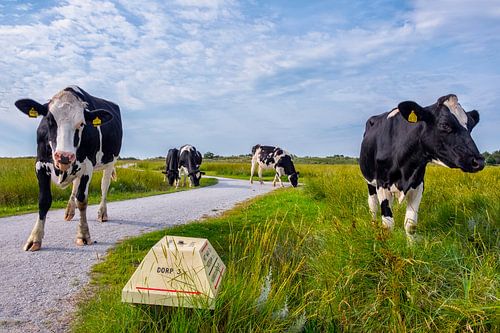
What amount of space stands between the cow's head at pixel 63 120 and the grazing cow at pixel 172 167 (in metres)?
14.4

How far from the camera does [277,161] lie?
22781 mm

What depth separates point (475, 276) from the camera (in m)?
3.01

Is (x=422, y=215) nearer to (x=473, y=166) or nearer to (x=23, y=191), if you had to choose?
(x=473, y=166)

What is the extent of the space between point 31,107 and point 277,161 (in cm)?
1782

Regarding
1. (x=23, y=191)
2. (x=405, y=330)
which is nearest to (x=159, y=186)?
(x=23, y=191)

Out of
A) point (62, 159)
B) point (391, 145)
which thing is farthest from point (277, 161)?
point (62, 159)

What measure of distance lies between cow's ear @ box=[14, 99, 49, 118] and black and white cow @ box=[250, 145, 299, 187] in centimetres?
1698

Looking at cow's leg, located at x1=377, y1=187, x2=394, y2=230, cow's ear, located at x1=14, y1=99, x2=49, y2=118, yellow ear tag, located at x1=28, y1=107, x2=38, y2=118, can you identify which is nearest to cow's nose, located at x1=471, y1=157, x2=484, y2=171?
cow's leg, located at x1=377, y1=187, x2=394, y2=230

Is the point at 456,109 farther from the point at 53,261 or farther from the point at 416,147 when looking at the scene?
the point at 53,261

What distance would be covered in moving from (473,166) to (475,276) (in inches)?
74.1

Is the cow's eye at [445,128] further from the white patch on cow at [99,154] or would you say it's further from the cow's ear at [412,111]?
the white patch on cow at [99,154]

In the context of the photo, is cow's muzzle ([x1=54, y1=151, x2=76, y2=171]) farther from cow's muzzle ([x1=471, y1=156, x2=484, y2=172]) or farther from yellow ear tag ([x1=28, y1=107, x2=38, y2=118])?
cow's muzzle ([x1=471, y1=156, x2=484, y2=172])

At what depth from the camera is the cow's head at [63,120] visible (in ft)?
17.0

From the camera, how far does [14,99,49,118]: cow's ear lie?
5609mm
